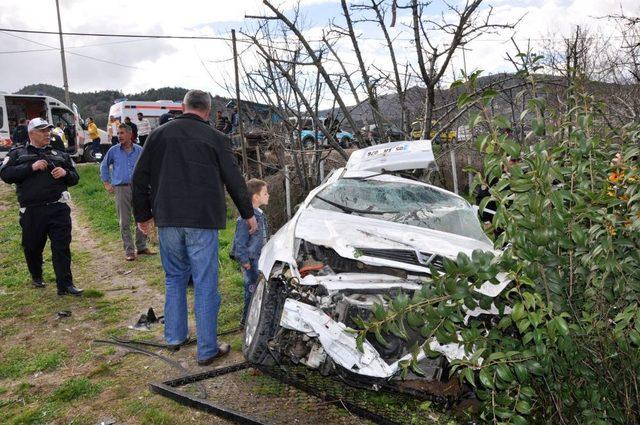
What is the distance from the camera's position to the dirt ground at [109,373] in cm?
347

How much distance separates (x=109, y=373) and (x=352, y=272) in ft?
6.68

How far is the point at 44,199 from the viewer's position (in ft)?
19.3

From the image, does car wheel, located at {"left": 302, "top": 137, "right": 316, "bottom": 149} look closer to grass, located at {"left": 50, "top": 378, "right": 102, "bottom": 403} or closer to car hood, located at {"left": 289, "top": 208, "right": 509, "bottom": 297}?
car hood, located at {"left": 289, "top": 208, "right": 509, "bottom": 297}

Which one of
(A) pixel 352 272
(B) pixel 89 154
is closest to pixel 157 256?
(A) pixel 352 272

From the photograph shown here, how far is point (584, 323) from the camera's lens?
2262 millimetres

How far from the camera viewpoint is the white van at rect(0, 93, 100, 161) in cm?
1844

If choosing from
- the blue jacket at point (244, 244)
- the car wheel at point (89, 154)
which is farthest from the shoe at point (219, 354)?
the car wheel at point (89, 154)

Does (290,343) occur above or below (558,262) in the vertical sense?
below

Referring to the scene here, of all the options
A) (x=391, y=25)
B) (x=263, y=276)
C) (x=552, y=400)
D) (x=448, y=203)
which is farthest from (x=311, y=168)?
(x=552, y=400)

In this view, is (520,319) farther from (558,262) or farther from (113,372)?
(113,372)

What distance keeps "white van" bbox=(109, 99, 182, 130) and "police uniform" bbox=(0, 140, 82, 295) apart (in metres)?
17.8

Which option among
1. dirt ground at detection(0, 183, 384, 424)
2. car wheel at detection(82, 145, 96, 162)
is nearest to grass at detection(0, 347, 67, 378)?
dirt ground at detection(0, 183, 384, 424)

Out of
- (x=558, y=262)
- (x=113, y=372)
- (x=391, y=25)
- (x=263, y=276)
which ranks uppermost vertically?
(x=391, y=25)

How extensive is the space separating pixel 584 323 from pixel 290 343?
1.77 m
